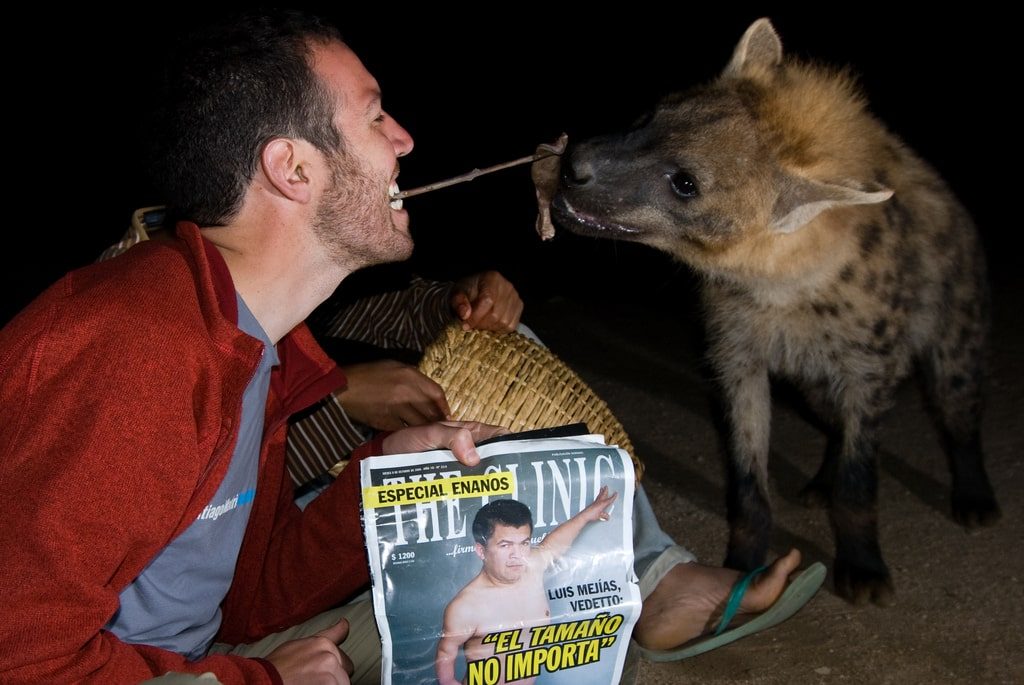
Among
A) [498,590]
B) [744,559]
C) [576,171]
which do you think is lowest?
[744,559]

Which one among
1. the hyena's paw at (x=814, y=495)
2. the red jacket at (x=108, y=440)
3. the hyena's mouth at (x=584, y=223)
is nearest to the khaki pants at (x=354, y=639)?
the red jacket at (x=108, y=440)

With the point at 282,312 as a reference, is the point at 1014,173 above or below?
below

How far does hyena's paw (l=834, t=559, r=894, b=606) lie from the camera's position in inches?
83.8

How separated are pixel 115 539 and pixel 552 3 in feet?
17.8

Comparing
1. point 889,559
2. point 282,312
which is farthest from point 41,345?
point 889,559

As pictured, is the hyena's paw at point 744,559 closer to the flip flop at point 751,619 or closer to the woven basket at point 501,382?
the flip flop at point 751,619

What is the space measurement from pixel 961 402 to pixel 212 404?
1984mm

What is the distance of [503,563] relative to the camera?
4.64 feet

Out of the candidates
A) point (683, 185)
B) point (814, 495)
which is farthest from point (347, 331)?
point (814, 495)

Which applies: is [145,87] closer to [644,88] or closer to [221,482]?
[221,482]

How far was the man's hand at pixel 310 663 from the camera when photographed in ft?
4.27

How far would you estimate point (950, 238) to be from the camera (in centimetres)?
254

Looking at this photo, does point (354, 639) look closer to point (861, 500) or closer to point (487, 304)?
point (487, 304)

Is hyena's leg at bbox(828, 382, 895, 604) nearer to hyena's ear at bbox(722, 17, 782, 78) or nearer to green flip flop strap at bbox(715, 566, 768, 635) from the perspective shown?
green flip flop strap at bbox(715, 566, 768, 635)
